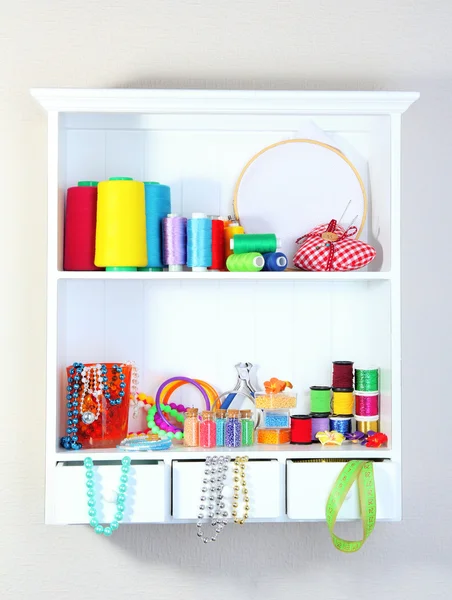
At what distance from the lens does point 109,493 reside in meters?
1.47

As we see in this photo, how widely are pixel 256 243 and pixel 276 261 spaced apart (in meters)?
0.05

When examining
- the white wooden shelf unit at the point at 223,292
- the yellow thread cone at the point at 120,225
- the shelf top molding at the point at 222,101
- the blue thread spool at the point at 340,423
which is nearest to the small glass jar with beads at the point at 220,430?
the white wooden shelf unit at the point at 223,292

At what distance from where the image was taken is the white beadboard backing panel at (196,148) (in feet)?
5.37

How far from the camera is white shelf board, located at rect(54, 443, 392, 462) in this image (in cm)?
149

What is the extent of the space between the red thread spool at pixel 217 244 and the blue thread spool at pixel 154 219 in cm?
10

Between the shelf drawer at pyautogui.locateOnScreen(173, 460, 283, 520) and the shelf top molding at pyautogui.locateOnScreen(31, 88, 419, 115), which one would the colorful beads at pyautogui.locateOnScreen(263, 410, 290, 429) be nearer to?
the shelf drawer at pyautogui.locateOnScreen(173, 460, 283, 520)

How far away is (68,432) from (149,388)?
0.20 m

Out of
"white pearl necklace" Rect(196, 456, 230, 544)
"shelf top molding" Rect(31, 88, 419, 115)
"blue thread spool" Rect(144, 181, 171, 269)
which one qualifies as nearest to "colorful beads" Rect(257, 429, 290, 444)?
"white pearl necklace" Rect(196, 456, 230, 544)

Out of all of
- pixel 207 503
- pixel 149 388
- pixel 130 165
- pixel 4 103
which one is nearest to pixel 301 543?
pixel 207 503

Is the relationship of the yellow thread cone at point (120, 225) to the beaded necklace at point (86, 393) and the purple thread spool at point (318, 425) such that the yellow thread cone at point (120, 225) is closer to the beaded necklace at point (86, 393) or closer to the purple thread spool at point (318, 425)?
the beaded necklace at point (86, 393)

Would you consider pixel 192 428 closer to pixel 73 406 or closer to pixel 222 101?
pixel 73 406

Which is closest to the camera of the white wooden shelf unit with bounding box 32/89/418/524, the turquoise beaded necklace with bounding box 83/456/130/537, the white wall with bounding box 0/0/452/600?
the turquoise beaded necklace with bounding box 83/456/130/537

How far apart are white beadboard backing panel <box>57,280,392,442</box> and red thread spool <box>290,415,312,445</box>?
0.11 meters

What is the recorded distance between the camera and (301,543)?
5.61 ft
